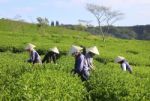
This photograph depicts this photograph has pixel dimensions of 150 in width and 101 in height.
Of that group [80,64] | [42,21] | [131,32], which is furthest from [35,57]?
[131,32]

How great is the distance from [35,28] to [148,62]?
182 feet


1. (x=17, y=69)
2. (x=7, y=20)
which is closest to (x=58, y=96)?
(x=17, y=69)

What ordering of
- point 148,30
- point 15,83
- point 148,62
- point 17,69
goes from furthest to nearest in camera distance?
point 148,30 < point 148,62 < point 17,69 < point 15,83

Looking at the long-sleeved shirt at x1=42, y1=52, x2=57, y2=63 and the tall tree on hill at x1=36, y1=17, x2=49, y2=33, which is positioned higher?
the long-sleeved shirt at x1=42, y1=52, x2=57, y2=63

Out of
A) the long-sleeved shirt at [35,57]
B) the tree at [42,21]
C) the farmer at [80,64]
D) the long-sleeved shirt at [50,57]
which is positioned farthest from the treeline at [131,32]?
the farmer at [80,64]

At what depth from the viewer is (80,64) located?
603 inches

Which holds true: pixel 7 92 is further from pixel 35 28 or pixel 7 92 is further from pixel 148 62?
pixel 35 28

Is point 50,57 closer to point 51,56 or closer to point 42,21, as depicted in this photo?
Result: point 51,56

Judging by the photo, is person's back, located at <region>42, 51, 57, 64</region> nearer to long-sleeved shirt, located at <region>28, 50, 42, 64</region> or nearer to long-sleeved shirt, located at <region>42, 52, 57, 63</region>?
long-sleeved shirt, located at <region>42, 52, 57, 63</region>

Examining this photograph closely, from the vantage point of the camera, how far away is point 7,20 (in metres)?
86.8

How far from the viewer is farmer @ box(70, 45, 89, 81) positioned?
15.2 meters

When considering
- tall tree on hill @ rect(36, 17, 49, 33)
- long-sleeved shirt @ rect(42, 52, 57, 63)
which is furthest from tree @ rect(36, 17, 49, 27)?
long-sleeved shirt @ rect(42, 52, 57, 63)

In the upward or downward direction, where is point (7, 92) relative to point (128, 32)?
upward

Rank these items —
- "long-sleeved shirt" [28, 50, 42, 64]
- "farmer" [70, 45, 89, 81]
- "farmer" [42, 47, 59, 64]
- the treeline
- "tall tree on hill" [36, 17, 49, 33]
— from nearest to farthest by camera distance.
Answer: "farmer" [70, 45, 89, 81] < "long-sleeved shirt" [28, 50, 42, 64] < "farmer" [42, 47, 59, 64] < "tall tree on hill" [36, 17, 49, 33] < the treeline
